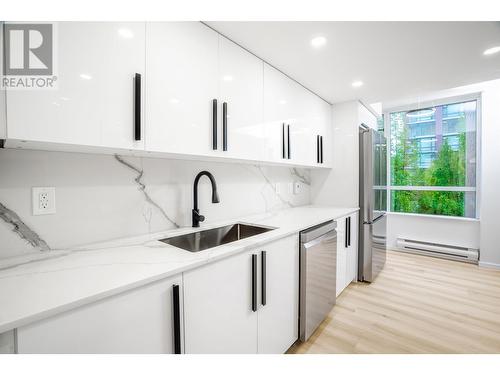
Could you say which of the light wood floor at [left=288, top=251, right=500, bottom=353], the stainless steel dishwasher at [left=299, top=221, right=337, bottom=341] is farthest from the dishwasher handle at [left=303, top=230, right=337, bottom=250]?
the light wood floor at [left=288, top=251, right=500, bottom=353]

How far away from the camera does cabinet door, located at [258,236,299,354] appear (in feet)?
4.48

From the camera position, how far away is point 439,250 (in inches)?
138

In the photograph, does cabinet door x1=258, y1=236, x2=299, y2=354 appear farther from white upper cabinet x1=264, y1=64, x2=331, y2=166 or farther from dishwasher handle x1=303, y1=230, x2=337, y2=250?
white upper cabinet x1=264, y1=64, x2=331, y2=166

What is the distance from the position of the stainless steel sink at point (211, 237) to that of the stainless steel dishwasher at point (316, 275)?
34cm

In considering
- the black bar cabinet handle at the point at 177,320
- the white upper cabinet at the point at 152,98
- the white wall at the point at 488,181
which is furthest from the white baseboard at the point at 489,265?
the black bar cabinet handle at the point at 177,320

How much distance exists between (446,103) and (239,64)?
3651 millimetres

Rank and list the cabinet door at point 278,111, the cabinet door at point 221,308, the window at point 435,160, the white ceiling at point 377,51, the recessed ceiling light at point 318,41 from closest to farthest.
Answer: the cabinet door at point 221,308
the white ceiling at point 377,51
the recessed ceiling light at point 318,41
the cabinet door at point 278,111
the window at point 435,160

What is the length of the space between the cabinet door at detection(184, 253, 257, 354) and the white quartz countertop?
0.24ft

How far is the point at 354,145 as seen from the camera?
2852 mm

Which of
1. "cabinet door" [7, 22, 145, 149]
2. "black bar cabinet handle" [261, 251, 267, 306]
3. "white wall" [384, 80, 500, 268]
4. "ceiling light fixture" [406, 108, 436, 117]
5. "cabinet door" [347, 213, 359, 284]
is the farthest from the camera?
"ceiling light fixture" [406, 108, 436, 117]

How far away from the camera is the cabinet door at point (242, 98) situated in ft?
5.08

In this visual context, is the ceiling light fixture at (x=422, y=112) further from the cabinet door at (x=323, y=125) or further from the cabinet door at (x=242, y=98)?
the cabinet door at (x=242, y=98)

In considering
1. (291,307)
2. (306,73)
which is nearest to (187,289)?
(291,307)

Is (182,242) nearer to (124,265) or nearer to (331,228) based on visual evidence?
(124,265)
